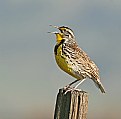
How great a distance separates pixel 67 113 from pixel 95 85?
6.21 feet

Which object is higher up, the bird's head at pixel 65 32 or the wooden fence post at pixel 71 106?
the bird's head at pixel 65 32

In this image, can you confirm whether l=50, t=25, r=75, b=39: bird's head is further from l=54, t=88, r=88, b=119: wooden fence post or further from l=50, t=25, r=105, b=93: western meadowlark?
l=54, t=88, r=88, b=119: wooden fence post

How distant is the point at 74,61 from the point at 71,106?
1.80m

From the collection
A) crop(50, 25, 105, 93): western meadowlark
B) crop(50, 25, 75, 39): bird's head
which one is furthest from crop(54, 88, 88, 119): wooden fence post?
crop(50, 25, 75, 39): bird's head

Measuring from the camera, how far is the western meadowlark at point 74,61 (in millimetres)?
3787

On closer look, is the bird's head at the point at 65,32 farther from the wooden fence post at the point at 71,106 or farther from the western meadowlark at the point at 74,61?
the wooden fence post at the point at 71,106

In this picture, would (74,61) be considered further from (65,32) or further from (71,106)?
(71,106)

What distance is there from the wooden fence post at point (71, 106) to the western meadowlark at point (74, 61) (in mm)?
1563

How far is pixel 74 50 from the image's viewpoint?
4.01 m

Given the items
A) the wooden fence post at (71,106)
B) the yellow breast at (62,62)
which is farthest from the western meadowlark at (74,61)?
the wooden fence post at (71,106)

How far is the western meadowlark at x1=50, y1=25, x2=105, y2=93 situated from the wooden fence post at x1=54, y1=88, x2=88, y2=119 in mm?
1563

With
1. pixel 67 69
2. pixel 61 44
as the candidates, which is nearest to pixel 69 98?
pixel 67 69

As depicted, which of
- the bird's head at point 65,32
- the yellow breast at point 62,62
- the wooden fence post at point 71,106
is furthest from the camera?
the bird's head at point 65,32

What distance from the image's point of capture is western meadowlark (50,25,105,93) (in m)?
3.79
